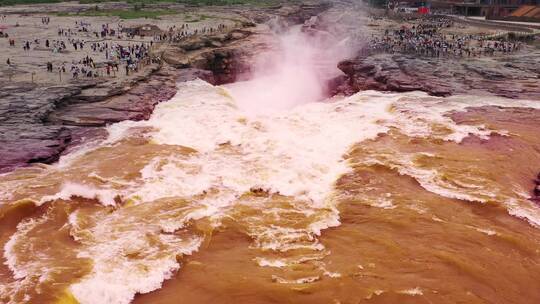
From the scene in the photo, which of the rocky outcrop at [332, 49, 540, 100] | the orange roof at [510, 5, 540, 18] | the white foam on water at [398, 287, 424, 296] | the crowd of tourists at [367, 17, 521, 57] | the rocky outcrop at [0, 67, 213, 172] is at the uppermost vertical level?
the orange roof at [510, 5, 540, 18]

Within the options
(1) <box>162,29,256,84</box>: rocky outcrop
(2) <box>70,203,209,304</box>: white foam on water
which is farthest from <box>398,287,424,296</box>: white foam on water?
(1) <box>162,29,256,84</box>: rocky outcrop

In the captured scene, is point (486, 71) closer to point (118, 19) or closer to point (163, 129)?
point (163, 129)

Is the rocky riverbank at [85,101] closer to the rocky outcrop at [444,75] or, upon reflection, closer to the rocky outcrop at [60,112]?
the rocky outcrop at [60,112]

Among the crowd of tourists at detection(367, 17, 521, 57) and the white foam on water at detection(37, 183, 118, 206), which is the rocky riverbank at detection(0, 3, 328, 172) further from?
the crowd of tourists at detection(367, 17, 521, 57)

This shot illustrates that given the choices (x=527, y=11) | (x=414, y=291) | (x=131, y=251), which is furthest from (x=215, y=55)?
(x=527, y=11)

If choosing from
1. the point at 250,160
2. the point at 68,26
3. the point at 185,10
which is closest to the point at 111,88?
the point at 250,160

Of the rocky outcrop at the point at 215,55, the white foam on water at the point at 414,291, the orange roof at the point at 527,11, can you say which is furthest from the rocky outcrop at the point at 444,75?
the orange roof at the point at 527,11
